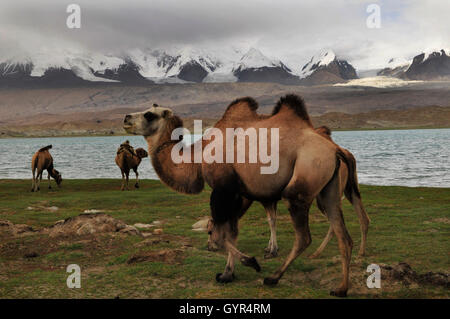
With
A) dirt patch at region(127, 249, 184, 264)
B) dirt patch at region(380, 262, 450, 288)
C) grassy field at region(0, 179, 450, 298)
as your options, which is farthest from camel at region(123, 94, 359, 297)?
dirt patch at region(127, 249, 184, 264)

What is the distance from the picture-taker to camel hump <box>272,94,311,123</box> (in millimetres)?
7195

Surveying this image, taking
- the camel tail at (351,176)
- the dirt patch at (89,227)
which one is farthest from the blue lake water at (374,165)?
the dirt patch at (89,227)

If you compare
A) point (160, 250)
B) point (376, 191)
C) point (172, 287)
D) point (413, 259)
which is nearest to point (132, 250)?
point (160, 250)

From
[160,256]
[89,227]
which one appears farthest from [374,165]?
[160,256]

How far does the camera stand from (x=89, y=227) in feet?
37.1

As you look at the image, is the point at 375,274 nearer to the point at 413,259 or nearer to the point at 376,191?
the point at 413,259

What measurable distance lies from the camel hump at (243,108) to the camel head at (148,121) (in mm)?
1164

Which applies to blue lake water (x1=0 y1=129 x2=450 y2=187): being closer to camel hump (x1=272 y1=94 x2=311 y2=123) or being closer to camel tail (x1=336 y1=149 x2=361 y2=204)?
camel tail (x1=336 y1=149 x2=361 y2=204)

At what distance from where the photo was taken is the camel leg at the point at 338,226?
21.7 ft

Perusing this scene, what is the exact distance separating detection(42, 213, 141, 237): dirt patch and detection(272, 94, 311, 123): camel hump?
20.2 ft

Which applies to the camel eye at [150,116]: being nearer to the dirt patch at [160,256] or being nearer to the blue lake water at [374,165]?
the dirt patch at [160,256]

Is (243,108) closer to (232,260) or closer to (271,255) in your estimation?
(232,260)

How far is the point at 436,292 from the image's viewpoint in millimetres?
6730
